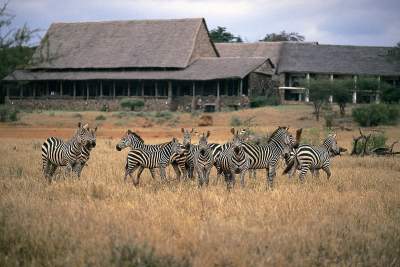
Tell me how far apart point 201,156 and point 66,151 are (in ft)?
10.9

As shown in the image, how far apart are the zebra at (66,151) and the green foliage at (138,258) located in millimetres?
7397

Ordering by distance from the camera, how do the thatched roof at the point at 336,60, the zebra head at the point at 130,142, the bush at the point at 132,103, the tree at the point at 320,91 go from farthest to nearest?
the thatched roof at the point at 336,60
the bush at the point at 132,103
the tree at the point at 320,91
the zebra head at the point at 130,142

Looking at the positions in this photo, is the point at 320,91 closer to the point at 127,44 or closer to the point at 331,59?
the point at 331,59

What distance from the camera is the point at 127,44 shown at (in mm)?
56750

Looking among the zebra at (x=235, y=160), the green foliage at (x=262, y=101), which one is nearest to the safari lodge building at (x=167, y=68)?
the green foliage at (x=262, y=101)

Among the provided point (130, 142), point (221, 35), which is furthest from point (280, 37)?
point (130, 142)

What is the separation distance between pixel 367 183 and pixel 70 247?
8.56 metres

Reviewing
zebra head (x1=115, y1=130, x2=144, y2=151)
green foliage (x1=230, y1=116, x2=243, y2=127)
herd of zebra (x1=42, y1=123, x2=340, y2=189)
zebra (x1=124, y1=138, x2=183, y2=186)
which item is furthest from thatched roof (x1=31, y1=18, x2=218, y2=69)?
zebra (x1=124, y1=138, x2=183, y2=186)

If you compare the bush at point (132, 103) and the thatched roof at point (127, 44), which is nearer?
the bush at point (132, 103)

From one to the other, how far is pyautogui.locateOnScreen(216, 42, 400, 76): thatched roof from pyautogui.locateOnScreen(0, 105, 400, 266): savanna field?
133ft

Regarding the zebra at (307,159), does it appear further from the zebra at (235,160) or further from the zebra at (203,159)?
the zebra at (203,159)

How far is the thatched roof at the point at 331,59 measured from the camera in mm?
56438

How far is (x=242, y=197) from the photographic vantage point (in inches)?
497

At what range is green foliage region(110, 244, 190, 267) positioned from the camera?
795cm
